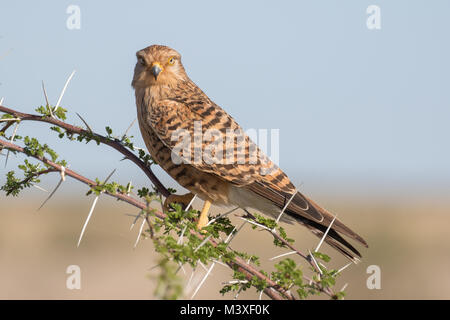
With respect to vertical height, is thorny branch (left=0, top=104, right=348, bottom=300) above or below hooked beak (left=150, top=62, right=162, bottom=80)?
below

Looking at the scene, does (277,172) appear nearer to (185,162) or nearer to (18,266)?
(185,162)

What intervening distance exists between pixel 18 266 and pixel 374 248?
38.9ft

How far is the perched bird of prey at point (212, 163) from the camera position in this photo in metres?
5.26

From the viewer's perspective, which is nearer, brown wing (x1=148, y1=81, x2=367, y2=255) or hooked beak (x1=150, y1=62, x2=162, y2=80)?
brown wing (x1=148, y1=81, x2=367, y2=255)

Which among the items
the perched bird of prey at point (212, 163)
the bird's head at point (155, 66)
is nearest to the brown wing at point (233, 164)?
the perched bird of prey at point (212, 163)

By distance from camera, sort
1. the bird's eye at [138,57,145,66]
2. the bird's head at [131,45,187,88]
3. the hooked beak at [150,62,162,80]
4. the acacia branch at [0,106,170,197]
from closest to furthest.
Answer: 1. the acacia branch at [0,106,170,197]
2. the hooked beak at [150,62,162,80]
3. the bird's head at [131,45,187,88]
4. the bird's eye at [138,57,145,66]

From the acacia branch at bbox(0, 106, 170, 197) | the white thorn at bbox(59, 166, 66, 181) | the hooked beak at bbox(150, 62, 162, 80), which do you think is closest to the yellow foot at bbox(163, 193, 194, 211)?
the acacia branch at bbox(0, 106, 170, 197)

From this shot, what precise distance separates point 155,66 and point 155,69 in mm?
54

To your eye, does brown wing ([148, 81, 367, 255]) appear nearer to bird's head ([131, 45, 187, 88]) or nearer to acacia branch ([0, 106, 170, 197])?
bird's head ([131, 45, 187, 88])

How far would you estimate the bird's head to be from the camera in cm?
617

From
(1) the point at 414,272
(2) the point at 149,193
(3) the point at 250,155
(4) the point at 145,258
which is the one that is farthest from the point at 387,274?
(2) the point at 149,193

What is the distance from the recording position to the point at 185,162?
541cm

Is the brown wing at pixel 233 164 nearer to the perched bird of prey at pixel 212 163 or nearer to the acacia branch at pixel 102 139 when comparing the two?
the perched bird of prey at pixel 212 163

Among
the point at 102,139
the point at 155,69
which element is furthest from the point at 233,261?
the point at 155,69
